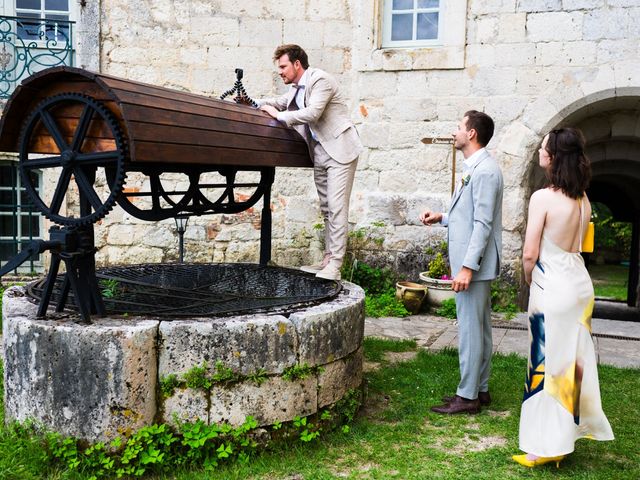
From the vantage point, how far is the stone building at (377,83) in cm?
711

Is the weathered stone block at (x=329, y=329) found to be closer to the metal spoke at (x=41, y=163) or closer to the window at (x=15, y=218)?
the metal spoke at (x=41, y=163)

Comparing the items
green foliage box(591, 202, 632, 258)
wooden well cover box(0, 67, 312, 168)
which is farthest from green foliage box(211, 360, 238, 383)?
green foliage box(591, 202, 632, 258)

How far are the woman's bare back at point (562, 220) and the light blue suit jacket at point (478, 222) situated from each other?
0.51 metres

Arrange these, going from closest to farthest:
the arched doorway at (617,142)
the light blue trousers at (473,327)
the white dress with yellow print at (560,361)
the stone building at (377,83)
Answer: the white dress with yellow print at (560,361), the light blue trousers at (473,327), the stone building at (377,83), the arched doorway at (617,142)

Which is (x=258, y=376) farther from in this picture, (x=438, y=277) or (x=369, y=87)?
(x=369, y=87)

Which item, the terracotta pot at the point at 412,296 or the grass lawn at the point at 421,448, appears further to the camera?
the terracotta pot at the point at 412,296

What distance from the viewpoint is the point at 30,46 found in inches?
305

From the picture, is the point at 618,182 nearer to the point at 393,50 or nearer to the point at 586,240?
the point at 393,50

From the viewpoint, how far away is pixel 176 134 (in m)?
3.11

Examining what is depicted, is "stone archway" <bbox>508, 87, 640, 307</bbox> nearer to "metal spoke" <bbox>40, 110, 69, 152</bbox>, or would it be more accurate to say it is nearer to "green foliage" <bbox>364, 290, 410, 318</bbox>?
"green foliage" <bbox>364, 290, 410, 318</bbox>

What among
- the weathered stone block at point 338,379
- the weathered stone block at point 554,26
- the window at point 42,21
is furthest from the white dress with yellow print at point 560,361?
the window at point 42,21

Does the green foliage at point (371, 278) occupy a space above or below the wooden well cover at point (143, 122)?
below

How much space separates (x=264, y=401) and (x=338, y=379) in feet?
1.73

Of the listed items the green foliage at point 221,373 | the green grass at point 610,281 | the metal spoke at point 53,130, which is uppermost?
the metal spoke at point 53,130
